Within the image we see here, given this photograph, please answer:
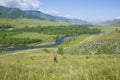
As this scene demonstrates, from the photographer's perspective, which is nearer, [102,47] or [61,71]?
[61,71]

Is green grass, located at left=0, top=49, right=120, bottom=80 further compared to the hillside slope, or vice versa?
the hillside slope

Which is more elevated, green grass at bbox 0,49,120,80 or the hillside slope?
green grass at bbox 0,49,120,80

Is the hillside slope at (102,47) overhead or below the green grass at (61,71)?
below

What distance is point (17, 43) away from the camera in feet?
499

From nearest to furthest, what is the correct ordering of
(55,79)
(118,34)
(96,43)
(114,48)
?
1. (55,79)
2. (114,48)
3. (96,43)
4. (118,34)

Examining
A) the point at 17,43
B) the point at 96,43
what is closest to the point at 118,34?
the point at 96,43

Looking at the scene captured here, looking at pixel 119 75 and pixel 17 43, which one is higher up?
pixel 119 75

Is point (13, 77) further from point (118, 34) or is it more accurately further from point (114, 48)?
point (118, 34)

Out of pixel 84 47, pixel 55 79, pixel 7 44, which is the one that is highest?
pixel 55 79

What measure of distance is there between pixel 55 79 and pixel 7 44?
488 feet

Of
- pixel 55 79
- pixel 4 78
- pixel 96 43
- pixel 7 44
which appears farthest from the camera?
pixel 7 44

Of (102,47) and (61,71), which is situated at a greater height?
(61,71)

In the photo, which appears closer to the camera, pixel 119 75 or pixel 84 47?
pixel 119 75

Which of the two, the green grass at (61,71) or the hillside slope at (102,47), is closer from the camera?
the green grass at (61,71)
